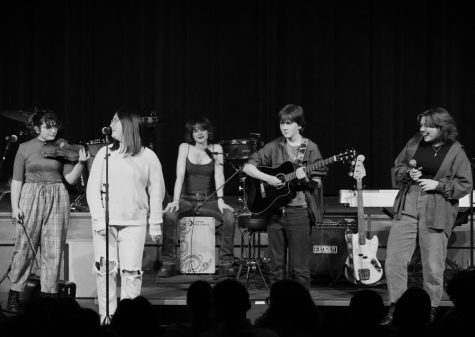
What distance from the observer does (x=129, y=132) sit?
662 cm

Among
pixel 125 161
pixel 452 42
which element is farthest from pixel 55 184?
pixel 452 42

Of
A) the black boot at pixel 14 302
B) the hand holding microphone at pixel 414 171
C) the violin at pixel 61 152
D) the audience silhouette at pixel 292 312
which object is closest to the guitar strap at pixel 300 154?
the hand holding microphone at pixel 414 171

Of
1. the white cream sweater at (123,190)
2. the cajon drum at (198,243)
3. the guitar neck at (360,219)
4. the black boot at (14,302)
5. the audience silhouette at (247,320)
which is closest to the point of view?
the audience silhouette at (247,320)

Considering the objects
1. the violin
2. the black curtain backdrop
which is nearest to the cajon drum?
the violin

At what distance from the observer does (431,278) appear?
6984mm

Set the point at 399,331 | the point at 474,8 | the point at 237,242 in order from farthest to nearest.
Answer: the point at 474,8 < the point at 237,242 < the point at 399,331

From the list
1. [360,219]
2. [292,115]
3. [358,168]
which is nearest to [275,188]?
[292,115]

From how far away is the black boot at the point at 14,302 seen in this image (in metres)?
7.48

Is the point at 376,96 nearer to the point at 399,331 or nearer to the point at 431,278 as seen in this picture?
the point at 431,278

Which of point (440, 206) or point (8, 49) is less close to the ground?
point (8, 49)

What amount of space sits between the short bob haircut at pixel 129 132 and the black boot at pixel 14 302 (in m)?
1.84

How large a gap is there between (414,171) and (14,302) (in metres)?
3.69

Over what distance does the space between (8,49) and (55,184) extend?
5.24 meters

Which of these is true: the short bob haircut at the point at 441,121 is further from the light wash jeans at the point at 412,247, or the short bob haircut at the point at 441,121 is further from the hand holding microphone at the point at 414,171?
the light wash jeans at the point at 412,247
